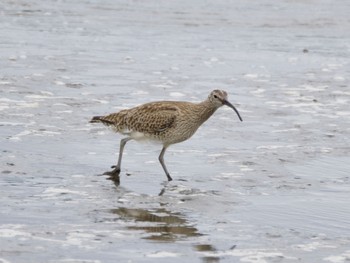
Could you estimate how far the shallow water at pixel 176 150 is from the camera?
9391mm

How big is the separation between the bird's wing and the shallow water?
474mm

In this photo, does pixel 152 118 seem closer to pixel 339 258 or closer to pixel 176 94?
pixel 339 258

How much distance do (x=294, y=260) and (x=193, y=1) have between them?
83.2ft

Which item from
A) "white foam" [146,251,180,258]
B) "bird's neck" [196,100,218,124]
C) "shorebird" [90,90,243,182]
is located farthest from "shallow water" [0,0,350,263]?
"bird's neck" [196,100,218,124]

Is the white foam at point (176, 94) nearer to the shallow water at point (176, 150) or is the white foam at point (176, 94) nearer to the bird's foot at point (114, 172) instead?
the shallow water at point (176, 150)

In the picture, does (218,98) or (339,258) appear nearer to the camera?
(339,258)

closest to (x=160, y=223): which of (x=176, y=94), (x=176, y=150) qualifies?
(x=176, y=150)

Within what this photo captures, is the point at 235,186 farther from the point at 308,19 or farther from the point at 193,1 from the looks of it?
the point at 193,1

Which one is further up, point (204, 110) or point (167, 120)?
point (204, 110)

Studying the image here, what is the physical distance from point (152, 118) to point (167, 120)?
21 cm

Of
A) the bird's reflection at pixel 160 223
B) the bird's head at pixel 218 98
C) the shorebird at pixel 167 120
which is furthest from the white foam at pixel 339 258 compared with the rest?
the bird's head at pixel 218 98

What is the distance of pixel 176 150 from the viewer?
13.8 meters

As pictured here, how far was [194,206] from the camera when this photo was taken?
10.9m

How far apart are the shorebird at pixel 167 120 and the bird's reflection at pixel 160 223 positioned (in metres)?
1.88
